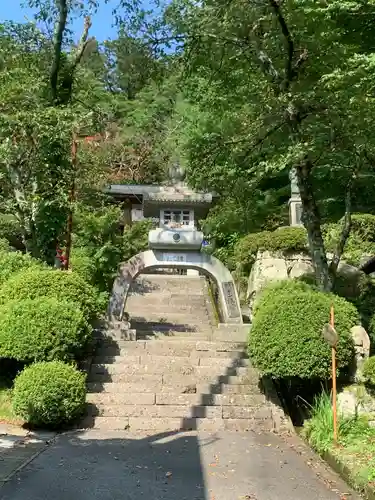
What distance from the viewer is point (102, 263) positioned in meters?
13.7

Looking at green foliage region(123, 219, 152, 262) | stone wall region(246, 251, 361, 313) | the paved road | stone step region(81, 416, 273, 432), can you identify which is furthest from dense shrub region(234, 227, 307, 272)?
the paved road

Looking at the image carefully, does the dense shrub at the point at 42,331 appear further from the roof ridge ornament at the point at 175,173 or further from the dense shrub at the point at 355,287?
the roof ridge ornament at the point at 175,173

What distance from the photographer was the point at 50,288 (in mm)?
8906

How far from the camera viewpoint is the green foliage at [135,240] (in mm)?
15868

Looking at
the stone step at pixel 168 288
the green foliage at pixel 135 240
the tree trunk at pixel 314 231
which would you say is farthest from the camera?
the stone step at pixel 168 288

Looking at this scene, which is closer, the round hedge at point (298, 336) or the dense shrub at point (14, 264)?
the round hedge at point (298, 336)

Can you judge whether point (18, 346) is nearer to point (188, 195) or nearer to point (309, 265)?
point (188, 195)

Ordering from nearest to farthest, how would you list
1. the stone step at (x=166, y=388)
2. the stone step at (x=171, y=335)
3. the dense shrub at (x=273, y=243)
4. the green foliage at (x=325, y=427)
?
1. the green foliage at (x=325, y=427)
2. the stone step at (x=166, y=388)
3. the stone step at (x=171, y=335)
4. the dense shrub at (x=273, y=243)

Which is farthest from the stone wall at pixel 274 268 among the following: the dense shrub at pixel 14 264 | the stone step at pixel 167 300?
the dense shrub at pixel 14 264

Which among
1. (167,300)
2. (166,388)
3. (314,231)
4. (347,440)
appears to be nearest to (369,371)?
(347,440)

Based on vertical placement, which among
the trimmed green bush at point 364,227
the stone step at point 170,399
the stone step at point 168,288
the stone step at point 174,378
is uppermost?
the trimmed green bush at point 364,227

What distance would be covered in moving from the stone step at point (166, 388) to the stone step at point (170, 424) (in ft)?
2.17

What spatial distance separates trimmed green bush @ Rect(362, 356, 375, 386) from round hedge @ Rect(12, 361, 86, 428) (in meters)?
4.19

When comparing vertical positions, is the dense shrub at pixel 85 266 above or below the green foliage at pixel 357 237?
below
